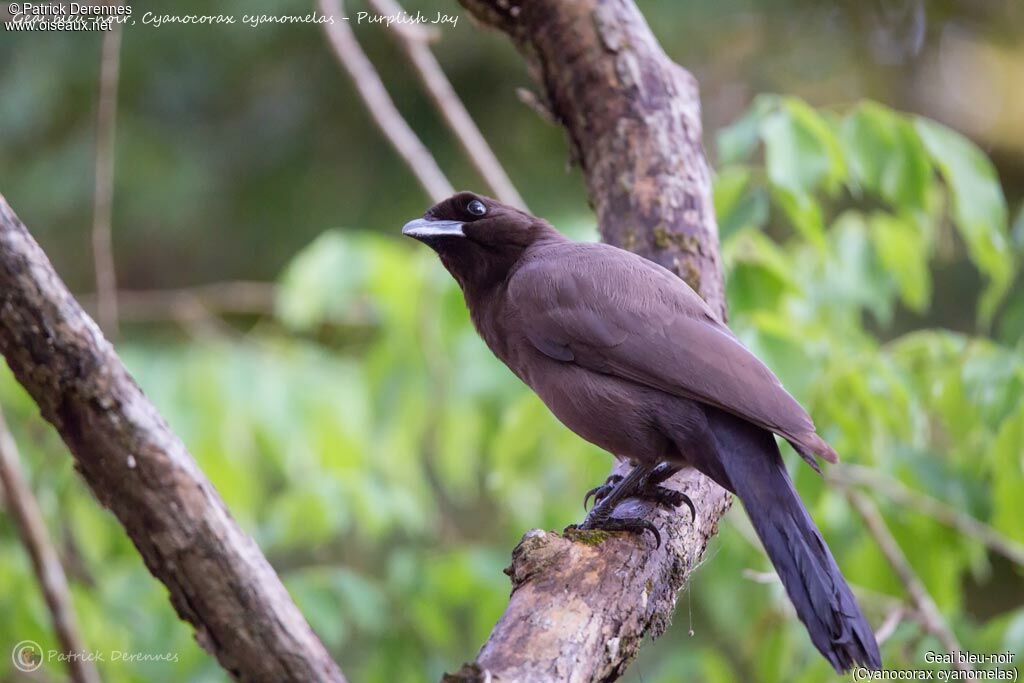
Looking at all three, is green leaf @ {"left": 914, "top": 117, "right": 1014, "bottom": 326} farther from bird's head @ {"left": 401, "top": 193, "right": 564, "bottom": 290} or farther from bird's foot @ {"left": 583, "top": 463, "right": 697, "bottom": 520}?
bird's head @ {"left": 401, "top": 193, "right": 564, "bottom": 290}

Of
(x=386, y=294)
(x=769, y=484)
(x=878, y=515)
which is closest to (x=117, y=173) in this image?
(x=386, y=294)

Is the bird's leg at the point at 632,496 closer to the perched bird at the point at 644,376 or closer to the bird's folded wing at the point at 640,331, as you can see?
the perched bird at the point at 644,376

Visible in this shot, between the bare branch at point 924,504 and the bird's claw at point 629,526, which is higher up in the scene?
the bird's claw at point 629,526

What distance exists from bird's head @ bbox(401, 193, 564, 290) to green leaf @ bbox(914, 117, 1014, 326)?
1.44 metres

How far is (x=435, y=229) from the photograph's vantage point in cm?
Result: 382

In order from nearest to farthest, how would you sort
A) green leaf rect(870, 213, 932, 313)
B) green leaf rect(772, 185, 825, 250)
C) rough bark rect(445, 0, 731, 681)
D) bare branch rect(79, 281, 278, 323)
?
rough bark rect(445, 0, 731, 681)
green leaf rect(772, 185, 825, 250)
green leaf rect(870, 213, 932, 313)
bare branch rect(79, 281, 278, 323)

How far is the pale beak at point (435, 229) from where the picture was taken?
150 inches

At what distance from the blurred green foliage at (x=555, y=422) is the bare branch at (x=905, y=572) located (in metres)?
0.09

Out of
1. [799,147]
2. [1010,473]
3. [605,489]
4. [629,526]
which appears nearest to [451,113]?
[799,147]

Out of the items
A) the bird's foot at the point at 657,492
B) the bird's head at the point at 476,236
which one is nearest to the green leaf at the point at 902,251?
the bird's head at the point at 476,236

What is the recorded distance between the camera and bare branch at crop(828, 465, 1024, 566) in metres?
3.90

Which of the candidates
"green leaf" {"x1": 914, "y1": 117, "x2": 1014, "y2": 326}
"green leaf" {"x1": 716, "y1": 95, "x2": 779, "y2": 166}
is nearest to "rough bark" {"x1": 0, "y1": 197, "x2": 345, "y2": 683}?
"green leaf" {"x1": 716, "y1": 95, "x2": 779, "y2": 166}

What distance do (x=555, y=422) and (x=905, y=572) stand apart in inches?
56.0

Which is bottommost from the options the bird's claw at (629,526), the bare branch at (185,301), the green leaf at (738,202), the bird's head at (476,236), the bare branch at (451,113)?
the bird's claw at (629,526)
